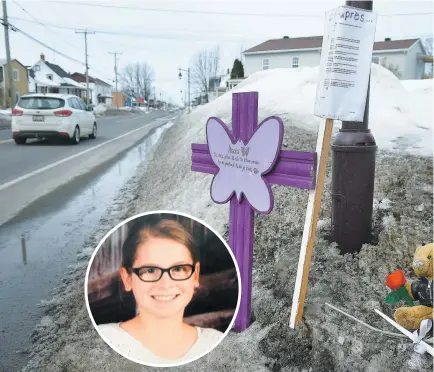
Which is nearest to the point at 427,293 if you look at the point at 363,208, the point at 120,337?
the point at 363,208

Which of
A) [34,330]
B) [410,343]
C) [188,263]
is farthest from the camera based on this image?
[34,330]

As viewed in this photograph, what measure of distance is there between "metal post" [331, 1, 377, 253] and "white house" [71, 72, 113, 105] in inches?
3982

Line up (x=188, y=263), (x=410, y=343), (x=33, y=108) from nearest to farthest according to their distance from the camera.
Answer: (x=188, y=263), (x=410, y=343), (x=33, y=108)

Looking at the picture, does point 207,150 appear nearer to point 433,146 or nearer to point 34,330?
point 34,330

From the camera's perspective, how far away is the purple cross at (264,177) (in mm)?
2162

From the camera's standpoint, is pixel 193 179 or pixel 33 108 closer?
pixel 193 179

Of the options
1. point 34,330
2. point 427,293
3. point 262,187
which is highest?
point 262,187

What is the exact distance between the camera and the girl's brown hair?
63.9 inches

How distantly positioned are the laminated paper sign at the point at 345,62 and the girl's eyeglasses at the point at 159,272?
1.18 meters

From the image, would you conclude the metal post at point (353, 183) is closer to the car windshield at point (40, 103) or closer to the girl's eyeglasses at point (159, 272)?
the girl's eyeglasses at point (159, 272)

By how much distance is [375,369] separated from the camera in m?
2.16

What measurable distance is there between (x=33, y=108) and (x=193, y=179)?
9778 millimetres

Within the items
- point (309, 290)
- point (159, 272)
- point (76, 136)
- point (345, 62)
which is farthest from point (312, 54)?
point (159, 272)

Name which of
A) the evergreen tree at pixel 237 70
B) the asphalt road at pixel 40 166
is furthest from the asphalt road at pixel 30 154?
the evergreen tree at pixel 237 70
